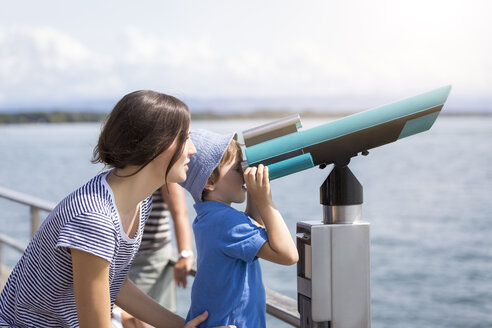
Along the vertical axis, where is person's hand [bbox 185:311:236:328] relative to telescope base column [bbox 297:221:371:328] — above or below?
below

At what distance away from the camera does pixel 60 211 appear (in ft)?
4.77

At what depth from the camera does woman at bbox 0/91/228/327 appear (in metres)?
1.41

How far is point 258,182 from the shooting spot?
155 cm

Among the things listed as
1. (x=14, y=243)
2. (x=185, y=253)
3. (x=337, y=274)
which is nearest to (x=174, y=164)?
(x=337, y=274)

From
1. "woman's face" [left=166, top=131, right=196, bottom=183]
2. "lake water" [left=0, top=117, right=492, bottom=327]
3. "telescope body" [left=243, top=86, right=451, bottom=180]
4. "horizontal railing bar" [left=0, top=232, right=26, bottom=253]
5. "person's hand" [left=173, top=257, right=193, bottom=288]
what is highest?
Answer: "telescope body" [left=243, top=86, right=451, bottom=180]

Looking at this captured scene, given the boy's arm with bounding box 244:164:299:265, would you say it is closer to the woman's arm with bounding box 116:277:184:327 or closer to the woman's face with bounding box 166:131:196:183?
the woman's face with bounding box 166:131:196:183

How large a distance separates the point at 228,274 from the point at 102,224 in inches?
14.6

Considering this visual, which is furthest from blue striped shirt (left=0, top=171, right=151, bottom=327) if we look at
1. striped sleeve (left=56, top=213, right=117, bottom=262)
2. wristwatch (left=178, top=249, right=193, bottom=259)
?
wristwatch (left=178, top=249, right=193, bottom=259)

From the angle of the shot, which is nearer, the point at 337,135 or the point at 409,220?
the point at 337,135

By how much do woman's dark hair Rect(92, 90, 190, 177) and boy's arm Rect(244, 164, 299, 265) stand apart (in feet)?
0.60

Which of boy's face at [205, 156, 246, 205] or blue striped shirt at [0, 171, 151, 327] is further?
boy's face at [205, 156, 246, 205]

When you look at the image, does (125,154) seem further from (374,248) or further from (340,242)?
(374,248)

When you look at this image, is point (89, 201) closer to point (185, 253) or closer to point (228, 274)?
point (228, 274)

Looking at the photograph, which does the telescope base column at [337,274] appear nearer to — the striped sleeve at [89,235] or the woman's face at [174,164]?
the woman's face at [174,164]
